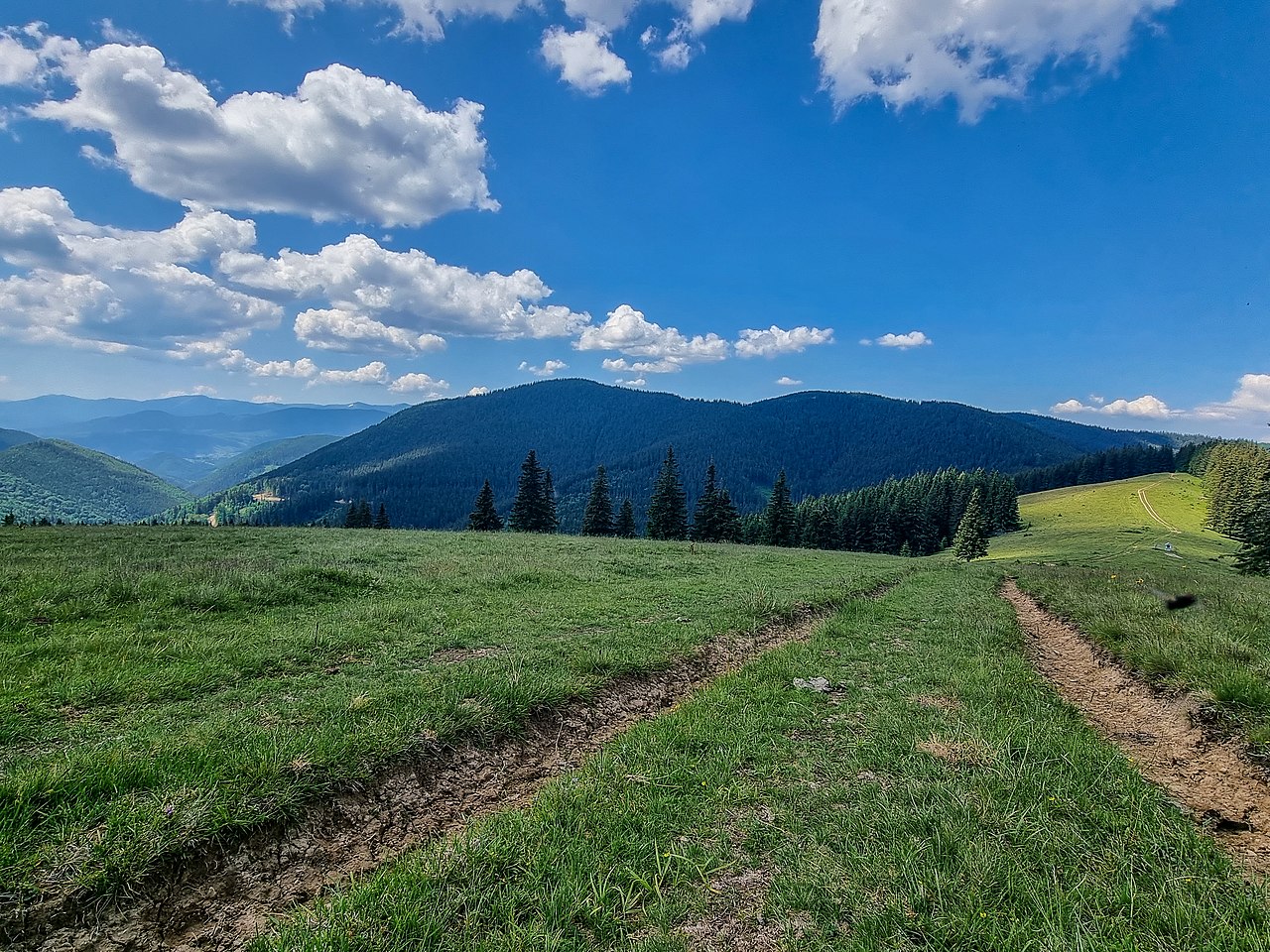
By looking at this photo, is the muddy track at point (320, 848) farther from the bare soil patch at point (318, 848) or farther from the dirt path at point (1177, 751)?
the dirt path at point (1177, 751)

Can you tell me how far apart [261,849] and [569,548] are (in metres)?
24.1

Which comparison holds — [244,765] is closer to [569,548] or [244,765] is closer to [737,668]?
[737,668]

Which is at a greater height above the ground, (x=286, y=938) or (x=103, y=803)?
(x=103, y=803)

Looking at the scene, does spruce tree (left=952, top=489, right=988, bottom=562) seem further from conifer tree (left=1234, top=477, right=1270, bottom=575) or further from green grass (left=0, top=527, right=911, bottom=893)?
green grass (left=0, top=527, right=911, bottom=893)

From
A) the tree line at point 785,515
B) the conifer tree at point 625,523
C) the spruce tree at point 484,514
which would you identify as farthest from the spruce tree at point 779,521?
the spruce tree at point 484,514

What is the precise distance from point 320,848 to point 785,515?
67.3 meters

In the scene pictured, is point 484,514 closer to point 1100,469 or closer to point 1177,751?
point 1177,751

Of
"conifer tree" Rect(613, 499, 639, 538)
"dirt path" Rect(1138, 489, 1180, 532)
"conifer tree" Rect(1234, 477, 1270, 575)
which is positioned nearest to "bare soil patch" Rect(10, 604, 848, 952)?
"conifer tree" Rect(1234, 477, 1270, 575)

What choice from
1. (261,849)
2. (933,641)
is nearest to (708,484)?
(933,641)

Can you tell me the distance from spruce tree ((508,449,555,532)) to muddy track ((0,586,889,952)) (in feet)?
172

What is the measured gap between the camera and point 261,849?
4.76m

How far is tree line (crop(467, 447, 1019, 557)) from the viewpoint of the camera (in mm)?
60250

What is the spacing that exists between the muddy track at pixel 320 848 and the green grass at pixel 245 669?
0.20 m

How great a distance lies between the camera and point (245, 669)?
27.2 ft
